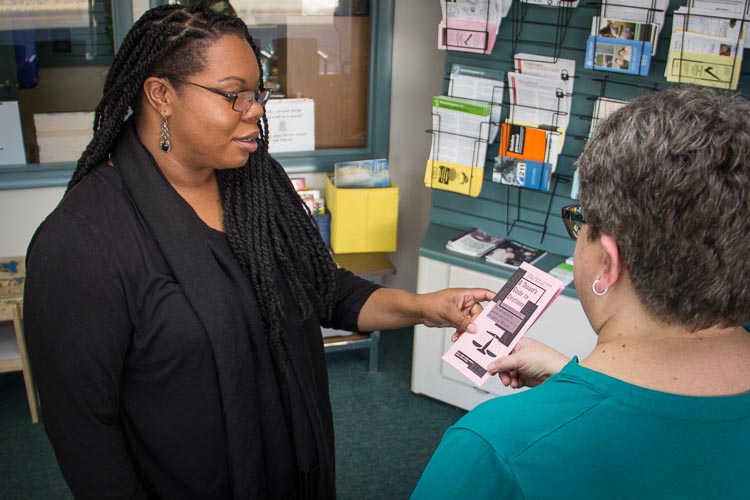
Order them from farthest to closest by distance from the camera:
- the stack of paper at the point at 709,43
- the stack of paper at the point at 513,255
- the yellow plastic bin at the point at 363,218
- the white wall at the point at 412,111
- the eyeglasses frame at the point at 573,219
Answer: the white wall at the point at 412,111 → the yellow plastic bin at the point at 363,218 → the stack of paper at the point at 513,255 → the stack of paper at the point at 709,43 → the eyeglasses frame at the point at 573,219

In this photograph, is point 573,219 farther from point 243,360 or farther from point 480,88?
point 480,88

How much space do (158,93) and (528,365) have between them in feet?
2.92

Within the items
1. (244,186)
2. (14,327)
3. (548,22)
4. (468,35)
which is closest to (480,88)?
(468,35)

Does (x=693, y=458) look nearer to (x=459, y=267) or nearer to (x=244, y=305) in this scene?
(x=244, y=305)

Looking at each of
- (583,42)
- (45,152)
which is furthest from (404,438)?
(45,152)

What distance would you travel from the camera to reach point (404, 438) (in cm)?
300

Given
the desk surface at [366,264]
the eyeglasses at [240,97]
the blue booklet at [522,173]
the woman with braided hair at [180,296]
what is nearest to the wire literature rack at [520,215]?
the blue booklet at [522,173]

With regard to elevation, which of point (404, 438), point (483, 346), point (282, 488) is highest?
point (483, 346)

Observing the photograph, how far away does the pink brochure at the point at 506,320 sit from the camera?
59.6 inches

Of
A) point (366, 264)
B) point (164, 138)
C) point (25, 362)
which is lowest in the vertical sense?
point (25, 362)

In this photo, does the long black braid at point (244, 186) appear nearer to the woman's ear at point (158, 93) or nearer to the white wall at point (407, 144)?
the woman's ear at point (158, 93)

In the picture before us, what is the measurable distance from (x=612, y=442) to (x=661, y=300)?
179mm

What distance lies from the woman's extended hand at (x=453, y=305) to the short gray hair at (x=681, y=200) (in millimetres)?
A: 820

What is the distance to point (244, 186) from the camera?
161 cm
